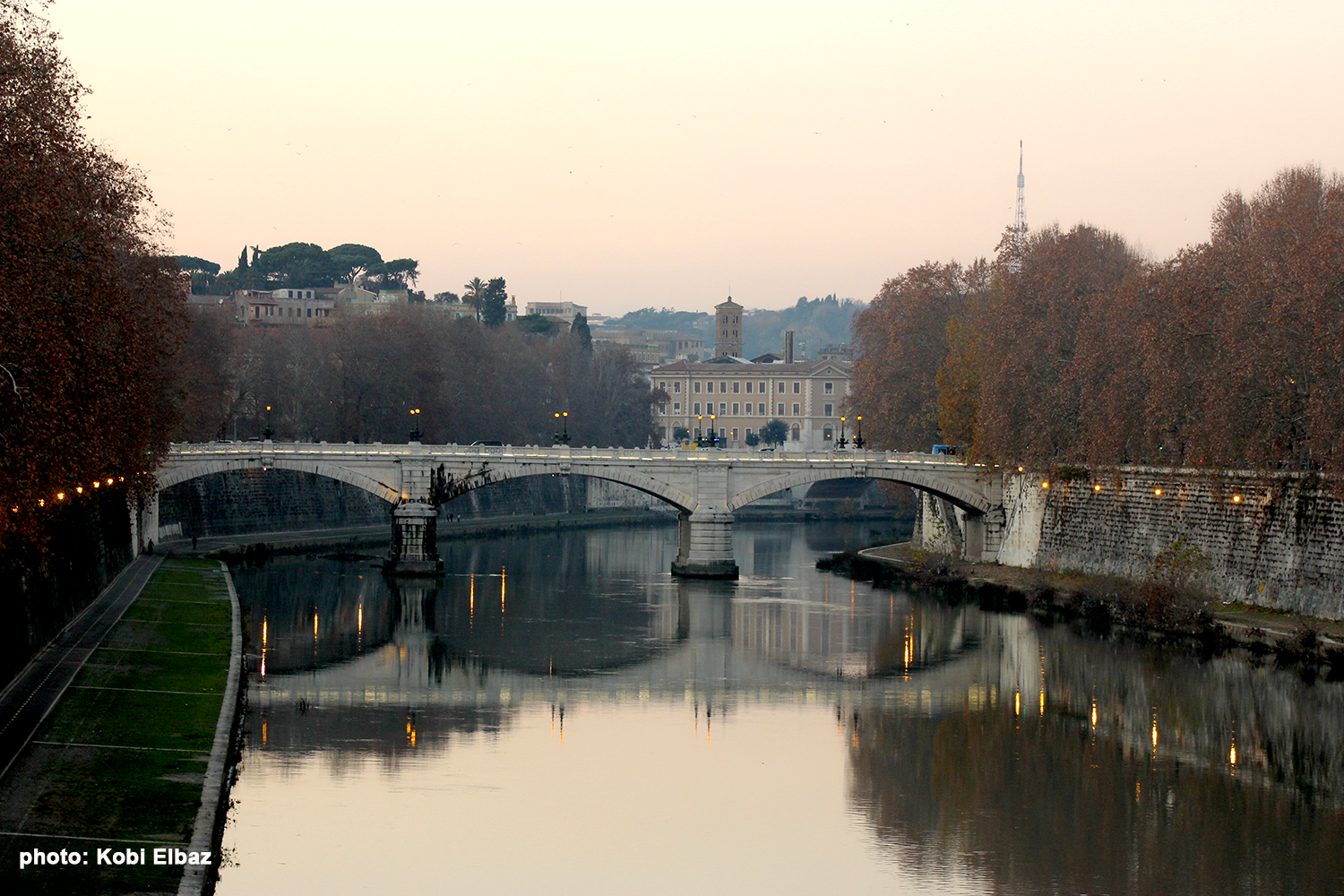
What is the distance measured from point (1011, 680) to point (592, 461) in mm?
26637

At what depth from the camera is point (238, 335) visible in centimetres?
9519

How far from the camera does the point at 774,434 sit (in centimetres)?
15100

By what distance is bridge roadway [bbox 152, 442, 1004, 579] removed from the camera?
202ft

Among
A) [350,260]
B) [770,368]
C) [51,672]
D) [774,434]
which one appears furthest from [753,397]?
[51,672]

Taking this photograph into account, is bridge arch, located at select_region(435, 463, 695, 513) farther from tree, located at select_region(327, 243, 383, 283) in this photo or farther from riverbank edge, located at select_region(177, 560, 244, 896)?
tree, located at select_region(327, 243, 383, 283)

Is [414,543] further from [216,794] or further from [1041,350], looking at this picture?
[216,794]

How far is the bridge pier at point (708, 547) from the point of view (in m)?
61.8

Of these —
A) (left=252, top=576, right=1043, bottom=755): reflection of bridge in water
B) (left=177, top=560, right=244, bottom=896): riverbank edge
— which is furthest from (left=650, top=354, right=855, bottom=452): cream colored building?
(left=177, top=560, right=244, bottom=896): riverbank edge

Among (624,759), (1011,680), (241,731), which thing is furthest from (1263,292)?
(241,731)

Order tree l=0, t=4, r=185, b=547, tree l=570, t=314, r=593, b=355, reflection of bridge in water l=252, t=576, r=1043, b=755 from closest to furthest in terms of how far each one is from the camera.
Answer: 1. tree l=0, t=4, r=185, b=547
2. reflection of bridge in water l=252, t=576, r=1043, b=755
3. tree l=570, t=314, r=593, b=355

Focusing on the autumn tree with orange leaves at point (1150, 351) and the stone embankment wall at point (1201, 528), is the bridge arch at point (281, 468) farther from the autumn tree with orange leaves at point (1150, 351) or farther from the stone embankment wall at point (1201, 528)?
the stone embankment wall at point (1201, 528)

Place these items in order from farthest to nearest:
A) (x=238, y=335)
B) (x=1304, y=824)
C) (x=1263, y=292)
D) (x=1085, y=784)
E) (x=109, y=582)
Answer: (x=238, y=335)
(x=109, y=582)
(x=1263, y=292)
(x=1085, y=784)
(x=1304, y=824)

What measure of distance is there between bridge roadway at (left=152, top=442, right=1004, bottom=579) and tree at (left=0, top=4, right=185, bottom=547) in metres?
30.4

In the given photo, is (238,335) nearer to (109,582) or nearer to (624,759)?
(109,582)
